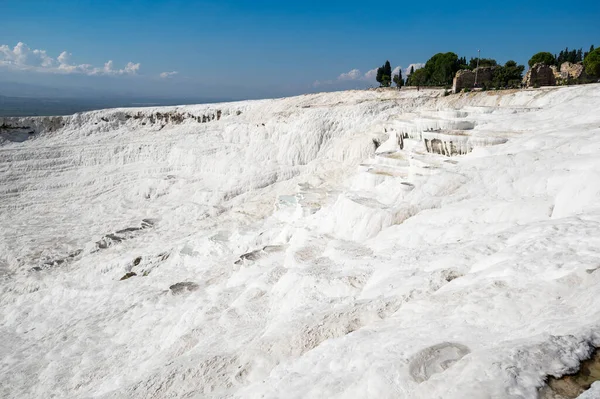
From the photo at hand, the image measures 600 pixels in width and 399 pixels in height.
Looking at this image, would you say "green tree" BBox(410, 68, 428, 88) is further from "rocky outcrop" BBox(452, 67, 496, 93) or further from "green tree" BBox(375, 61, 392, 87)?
"rocky outcrop" BBox(452, 67, 496, 93)

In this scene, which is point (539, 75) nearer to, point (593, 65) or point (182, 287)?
point (593, 65)

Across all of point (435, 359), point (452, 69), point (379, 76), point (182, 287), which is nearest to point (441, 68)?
point (452, 69)

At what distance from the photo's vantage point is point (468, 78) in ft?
120

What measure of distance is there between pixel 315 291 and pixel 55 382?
8.07 metres

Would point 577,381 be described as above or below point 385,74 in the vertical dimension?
below

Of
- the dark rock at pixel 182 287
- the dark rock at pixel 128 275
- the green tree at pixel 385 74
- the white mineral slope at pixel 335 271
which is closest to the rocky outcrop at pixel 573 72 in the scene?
the white mineral slope at pixel 335 271

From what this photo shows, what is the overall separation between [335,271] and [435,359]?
6124 mm

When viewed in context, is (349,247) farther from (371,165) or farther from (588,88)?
(588,88)

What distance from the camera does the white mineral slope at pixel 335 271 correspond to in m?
6.11

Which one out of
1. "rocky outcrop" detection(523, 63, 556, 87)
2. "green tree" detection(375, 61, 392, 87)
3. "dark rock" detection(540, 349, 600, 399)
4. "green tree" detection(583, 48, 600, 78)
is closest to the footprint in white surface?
"dark rock" detection(540, 349, 600, 399)

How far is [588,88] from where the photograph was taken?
25.2 meters

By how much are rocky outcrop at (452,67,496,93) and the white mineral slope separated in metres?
2.60

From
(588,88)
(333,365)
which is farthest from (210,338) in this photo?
(588,88)

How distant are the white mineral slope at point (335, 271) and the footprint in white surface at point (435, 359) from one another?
3cm
